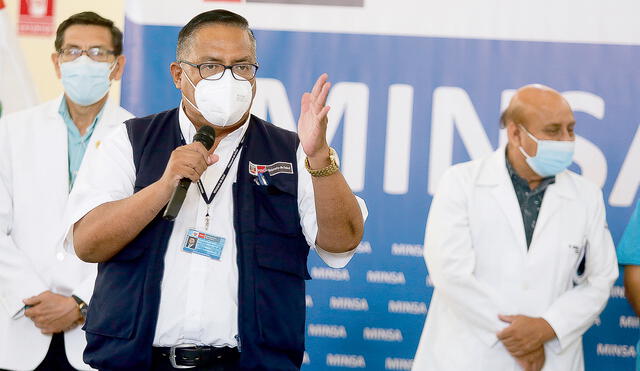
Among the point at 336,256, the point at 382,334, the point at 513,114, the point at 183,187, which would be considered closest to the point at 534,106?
the point at 513,114

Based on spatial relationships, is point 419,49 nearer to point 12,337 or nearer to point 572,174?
point 572,174

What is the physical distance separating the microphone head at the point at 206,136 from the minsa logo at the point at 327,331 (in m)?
1.87

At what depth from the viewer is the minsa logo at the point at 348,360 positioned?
3.85 meters

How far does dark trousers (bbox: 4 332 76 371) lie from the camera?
321cm

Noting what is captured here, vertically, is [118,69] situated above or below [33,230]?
above

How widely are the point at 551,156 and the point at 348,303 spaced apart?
1.18 metres

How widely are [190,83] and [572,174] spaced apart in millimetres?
1867

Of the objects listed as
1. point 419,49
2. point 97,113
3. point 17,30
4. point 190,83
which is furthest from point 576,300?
point 17,30

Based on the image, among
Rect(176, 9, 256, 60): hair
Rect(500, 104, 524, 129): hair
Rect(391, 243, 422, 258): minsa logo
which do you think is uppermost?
Rect(176, 9, 256, 60): hair

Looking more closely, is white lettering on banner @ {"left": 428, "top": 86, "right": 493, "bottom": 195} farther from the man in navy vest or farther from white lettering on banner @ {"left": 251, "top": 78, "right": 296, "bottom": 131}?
the man in navy vest

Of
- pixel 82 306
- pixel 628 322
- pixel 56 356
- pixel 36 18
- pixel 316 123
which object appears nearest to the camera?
pixel 316 123

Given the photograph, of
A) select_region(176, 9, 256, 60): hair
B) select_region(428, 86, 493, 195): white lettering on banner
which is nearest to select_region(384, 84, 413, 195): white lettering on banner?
select_region(428, 86, 493, 195): white lettering on banner

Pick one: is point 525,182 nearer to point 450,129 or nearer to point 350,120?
point 450,129

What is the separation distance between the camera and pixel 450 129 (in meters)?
3.81
